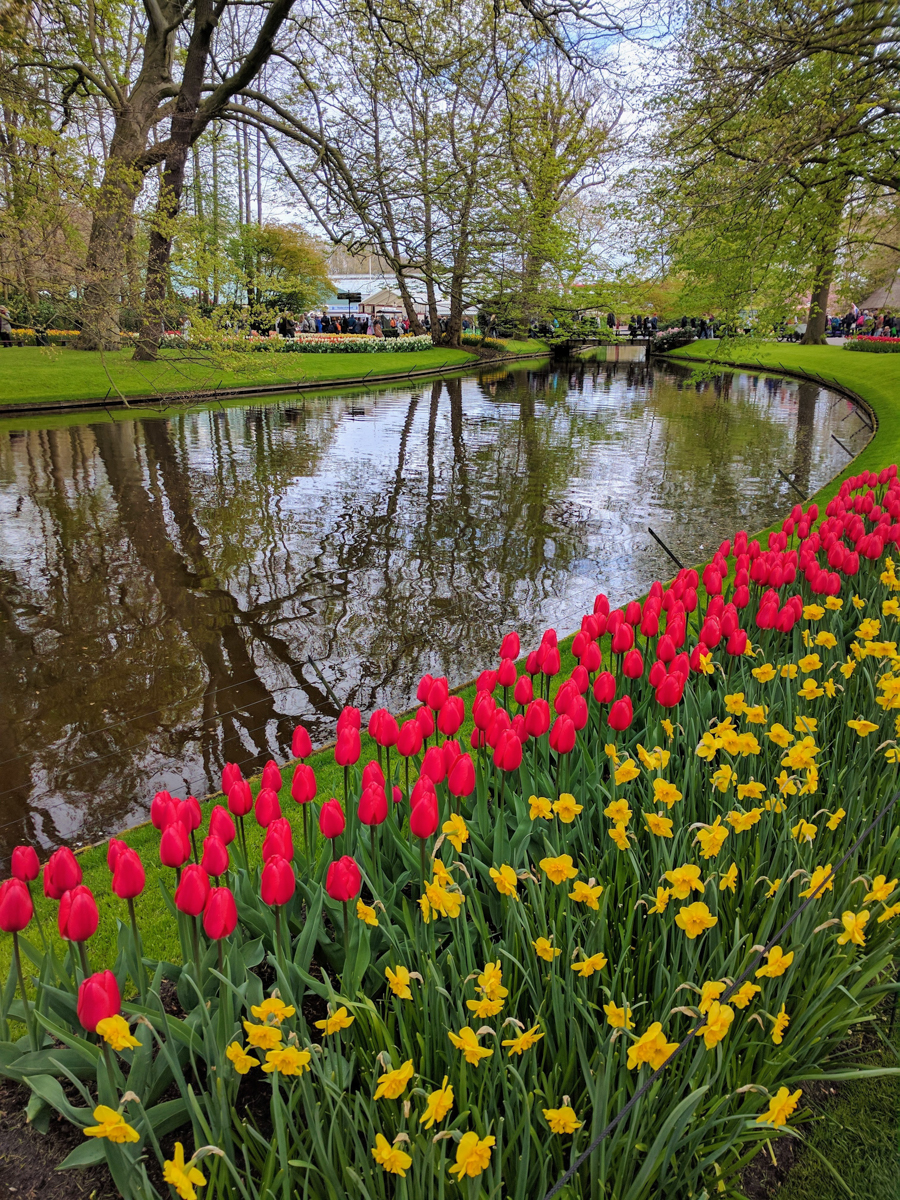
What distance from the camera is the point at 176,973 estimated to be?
2307mm

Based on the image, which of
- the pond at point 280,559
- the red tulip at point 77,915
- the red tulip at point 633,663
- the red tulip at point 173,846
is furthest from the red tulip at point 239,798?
the pond at point 280,559

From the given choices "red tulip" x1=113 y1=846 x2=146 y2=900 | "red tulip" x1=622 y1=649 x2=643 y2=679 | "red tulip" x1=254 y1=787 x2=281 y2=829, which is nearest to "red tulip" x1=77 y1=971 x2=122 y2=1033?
"red tulip" x1=113 y1=846 x2=146 y2=900

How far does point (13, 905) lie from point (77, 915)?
20cm

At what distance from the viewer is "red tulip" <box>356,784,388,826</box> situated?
2.17 metres

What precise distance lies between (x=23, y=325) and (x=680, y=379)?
3430 cm

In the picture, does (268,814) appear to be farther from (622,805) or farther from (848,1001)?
(848,1001)

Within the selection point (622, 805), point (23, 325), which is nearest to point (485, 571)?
point (23, 325)

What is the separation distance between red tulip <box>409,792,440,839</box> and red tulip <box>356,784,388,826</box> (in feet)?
0.48

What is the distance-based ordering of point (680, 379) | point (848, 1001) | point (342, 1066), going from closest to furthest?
point (342, 1066) → point (848, 1001) → point (680, 379)

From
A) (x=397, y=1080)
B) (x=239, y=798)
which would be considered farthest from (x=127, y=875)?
(x=397, y=1080)

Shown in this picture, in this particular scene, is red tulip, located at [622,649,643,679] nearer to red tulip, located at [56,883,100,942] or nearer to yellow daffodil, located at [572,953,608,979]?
yellow daffodil, located at [572,953,608,979]

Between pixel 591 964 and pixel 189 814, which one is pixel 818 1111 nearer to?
pixel 591 964

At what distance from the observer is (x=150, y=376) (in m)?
22.2

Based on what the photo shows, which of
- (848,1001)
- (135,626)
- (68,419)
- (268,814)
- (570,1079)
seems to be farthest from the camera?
(68,419)
